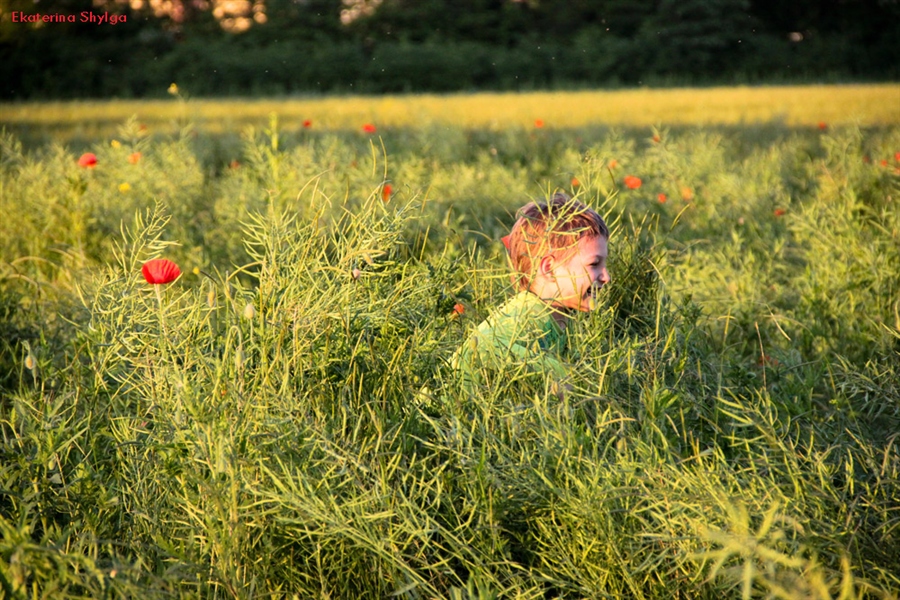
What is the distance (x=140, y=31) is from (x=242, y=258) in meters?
26.9

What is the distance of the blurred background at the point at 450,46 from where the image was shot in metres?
24.6

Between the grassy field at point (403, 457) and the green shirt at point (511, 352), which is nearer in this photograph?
the grassy field at point (403, 457)

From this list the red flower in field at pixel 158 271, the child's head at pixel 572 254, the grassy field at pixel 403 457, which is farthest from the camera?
the child's head at pixel 572 254

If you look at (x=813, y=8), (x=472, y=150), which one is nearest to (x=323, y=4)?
(x=813, y=8)

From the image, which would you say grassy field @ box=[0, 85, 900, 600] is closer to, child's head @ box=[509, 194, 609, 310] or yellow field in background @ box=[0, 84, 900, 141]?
child's head @ box=[509, 194, 609, 310]

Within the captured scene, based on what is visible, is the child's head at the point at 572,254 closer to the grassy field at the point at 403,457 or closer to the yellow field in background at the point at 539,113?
the grassy field at the point at 403,457

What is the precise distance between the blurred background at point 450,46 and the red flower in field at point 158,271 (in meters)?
21.7

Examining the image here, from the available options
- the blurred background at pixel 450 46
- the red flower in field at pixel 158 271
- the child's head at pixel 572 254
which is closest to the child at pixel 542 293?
the child's head at pixel 572 254

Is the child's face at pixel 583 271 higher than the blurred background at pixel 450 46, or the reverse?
the child's face at pixel 583 271

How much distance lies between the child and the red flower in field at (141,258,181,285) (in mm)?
478

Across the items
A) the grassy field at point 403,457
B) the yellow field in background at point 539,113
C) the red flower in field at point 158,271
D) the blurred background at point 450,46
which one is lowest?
the blurred background at point 450,46

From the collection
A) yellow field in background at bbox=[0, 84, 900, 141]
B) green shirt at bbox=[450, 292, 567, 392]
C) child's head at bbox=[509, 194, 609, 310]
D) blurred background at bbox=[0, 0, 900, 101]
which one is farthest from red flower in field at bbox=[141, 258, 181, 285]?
blurred background at bbox=[0, 0, 900, 101]

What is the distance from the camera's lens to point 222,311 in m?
2.34

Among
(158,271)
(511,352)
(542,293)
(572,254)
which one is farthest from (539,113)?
(158,271)
